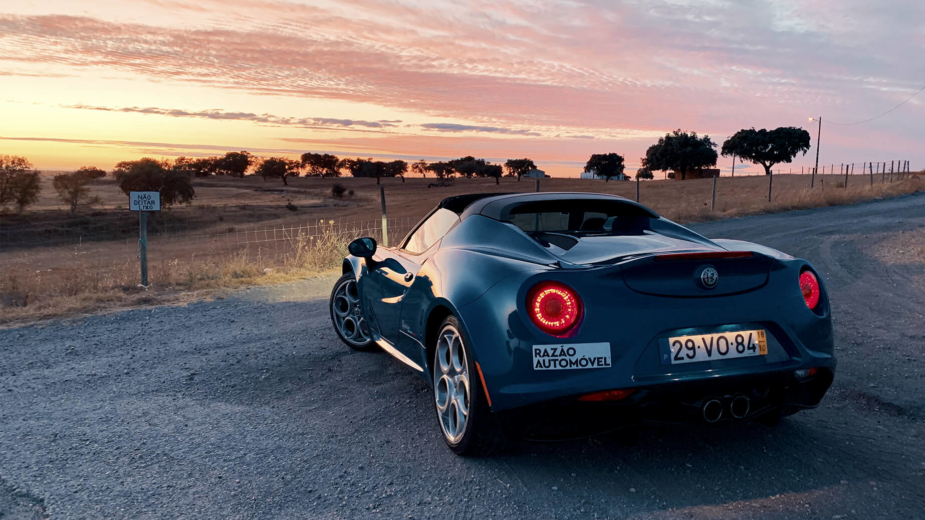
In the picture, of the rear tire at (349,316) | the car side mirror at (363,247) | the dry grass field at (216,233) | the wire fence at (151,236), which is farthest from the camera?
the wire fence at (151,236)

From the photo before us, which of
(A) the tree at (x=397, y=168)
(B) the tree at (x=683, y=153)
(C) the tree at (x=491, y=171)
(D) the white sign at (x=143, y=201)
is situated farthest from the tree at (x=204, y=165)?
(D) the white sign at (x=143, y=201)

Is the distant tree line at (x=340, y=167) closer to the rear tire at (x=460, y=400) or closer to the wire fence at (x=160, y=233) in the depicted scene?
the wire fence at (x=160, y=233)

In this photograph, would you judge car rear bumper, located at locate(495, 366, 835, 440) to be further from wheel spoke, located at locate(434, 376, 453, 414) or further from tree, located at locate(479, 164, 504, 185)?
tree, located at locate(479, 164, 504, 185)

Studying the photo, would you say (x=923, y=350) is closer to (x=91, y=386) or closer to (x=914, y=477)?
(x=914, y=477)

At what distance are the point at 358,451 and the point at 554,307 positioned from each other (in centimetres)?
140

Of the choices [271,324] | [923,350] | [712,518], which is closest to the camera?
[712,518]

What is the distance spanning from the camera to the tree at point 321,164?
10809 cm

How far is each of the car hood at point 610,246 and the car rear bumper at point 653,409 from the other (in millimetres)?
639

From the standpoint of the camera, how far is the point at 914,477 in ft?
10.2

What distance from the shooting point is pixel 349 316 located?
5699mm

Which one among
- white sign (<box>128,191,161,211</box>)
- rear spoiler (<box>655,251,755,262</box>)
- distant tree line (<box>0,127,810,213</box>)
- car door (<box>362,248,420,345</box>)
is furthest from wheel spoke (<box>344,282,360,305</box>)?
distant tree line (<box>0,127,810,213</box>)

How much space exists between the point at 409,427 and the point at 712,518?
5.82 feet

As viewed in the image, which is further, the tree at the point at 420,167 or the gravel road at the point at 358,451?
the tree at the point at 420,167

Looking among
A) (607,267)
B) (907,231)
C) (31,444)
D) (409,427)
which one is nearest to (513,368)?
(607,267)
